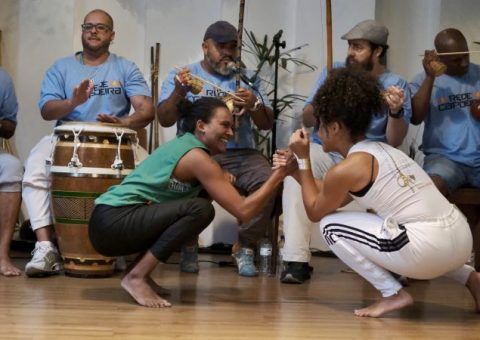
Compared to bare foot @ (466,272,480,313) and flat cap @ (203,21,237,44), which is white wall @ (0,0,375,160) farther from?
bare foot @ (466,272,480,313)

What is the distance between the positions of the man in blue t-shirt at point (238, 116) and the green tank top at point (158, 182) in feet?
2.81

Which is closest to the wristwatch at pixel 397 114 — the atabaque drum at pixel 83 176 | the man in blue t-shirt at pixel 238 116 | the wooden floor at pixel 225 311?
the man in blue t-shirt at pixel 238 116

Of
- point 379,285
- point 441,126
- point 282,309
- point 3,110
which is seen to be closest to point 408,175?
point 379,285

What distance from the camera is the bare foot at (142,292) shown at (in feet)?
11.3

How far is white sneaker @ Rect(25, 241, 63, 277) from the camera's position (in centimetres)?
409

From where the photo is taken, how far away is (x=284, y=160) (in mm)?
3492

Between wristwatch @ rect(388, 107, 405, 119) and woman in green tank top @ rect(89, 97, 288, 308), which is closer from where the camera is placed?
woman in green tank top @ rect(89, 97, 288, 308)

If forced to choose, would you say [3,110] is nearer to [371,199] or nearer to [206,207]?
[206,207]

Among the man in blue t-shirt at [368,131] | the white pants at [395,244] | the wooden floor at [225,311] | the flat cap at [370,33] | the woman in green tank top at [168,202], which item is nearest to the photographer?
the wooden floor at [225,311]

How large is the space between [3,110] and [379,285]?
7.76ft

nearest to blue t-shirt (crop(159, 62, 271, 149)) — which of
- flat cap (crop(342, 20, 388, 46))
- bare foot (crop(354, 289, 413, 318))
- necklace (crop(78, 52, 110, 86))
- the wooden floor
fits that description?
necklace (crop(78, 52, 110, 86))

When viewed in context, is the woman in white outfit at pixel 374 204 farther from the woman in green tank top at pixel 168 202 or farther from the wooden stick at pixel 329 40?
the wooden stick at pixel 329 40

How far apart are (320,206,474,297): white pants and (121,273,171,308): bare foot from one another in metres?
0.73

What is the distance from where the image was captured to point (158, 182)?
140 inches
